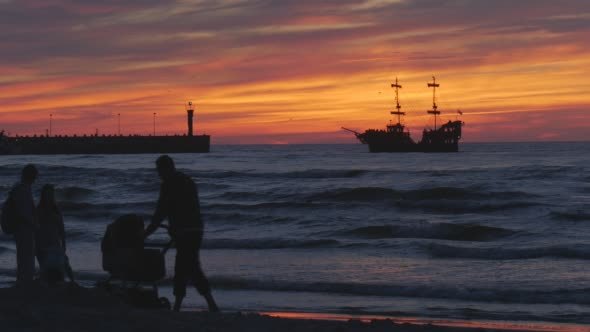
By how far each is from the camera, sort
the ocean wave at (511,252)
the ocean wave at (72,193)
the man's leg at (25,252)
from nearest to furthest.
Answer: the man's leg at (25,252) < the ocean wave at (511,252) < the ocean wave at (72,193)

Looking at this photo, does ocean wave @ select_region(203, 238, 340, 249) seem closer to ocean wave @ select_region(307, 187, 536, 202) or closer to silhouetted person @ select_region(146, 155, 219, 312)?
silhouetted person @ select_region(146, 155, 219, 312)

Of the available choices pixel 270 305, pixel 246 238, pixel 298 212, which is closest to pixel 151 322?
pixel 270 305

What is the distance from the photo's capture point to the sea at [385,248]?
1130 centimetres

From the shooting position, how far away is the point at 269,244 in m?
18.8

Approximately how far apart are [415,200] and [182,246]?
23.4m

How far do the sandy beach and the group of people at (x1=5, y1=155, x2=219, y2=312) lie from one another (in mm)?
443

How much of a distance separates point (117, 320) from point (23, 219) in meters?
2.62

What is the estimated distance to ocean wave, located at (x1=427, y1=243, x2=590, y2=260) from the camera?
16094 mm

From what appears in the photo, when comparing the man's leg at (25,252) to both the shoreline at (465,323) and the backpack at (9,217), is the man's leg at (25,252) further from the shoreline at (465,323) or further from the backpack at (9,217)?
the shoreline at (465,323)

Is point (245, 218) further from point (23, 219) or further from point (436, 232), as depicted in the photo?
point (23, 219)

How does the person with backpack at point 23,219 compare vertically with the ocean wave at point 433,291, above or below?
above

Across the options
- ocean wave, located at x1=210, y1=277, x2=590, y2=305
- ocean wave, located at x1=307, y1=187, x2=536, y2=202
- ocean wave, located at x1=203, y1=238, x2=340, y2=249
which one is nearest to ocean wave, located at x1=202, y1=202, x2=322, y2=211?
ocean wave, located at x1=307, y1=187, x2=536, y2=202

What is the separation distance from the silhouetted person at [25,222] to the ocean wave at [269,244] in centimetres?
883

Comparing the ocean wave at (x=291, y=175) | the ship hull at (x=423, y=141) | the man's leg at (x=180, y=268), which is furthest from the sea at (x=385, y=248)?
the ship hull at (x=423, y=141)
